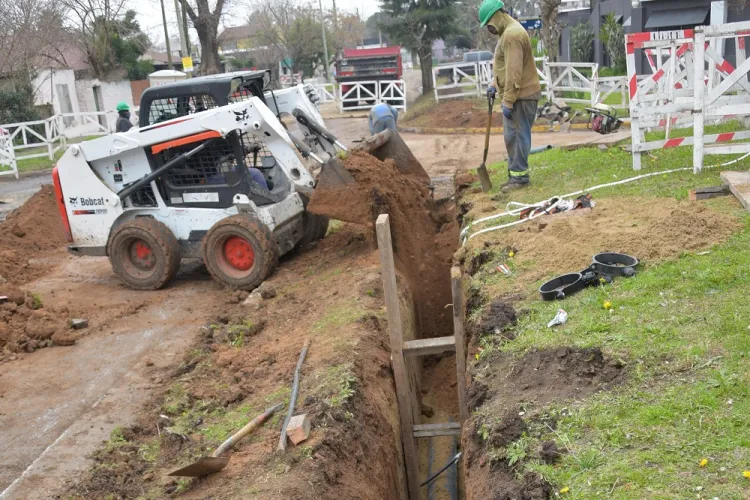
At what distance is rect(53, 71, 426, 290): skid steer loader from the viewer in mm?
9281

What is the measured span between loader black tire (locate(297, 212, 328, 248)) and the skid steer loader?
→ 0.04 meters

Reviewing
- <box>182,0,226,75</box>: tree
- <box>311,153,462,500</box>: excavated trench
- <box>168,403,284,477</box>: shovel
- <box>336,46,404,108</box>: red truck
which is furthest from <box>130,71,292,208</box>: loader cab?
<box>336,46,404,108</box>: red truck

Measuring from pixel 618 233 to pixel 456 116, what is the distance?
18.4 m

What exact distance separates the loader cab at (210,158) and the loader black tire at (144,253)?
0.43 m

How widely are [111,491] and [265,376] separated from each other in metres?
1.88

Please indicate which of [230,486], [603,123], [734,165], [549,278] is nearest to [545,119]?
[603,123]

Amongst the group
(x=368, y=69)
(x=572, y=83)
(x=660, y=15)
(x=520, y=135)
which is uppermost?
(x=660, y=15)

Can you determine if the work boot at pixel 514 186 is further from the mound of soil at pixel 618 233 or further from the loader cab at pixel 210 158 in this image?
the loader cab at pixel 210 158

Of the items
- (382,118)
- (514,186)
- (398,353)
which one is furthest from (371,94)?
(398,353)

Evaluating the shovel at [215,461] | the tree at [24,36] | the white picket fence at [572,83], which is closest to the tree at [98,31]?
the tree at [24,36]

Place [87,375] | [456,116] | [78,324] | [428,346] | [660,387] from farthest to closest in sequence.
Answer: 1. [456,116]
2. [78,324]
3. [87,375]
4. [428,346]
5. [660,387]

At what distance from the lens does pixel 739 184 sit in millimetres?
7359

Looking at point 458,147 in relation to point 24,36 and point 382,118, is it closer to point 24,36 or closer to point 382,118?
point 382,118

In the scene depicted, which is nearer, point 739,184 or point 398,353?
point 398,353
